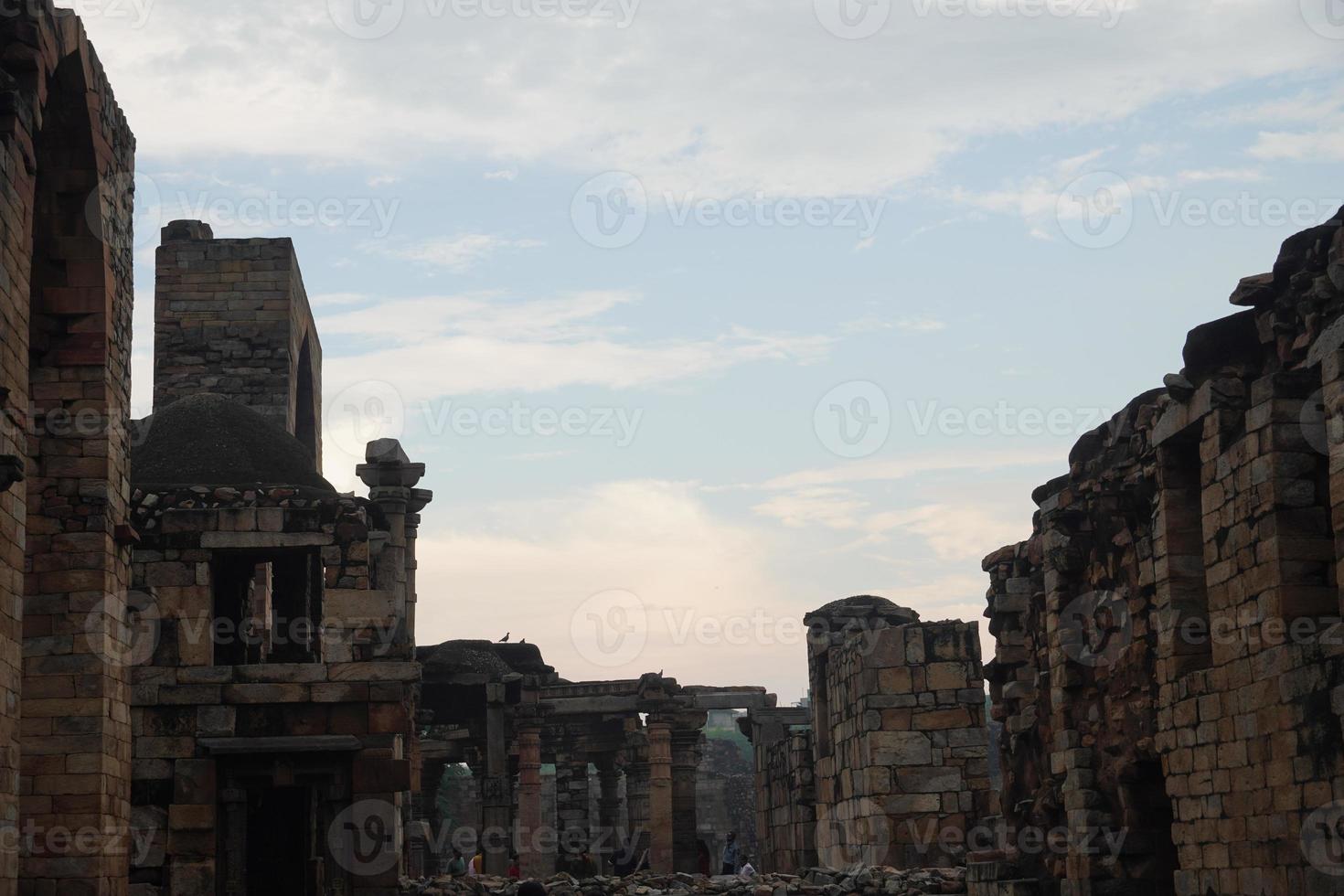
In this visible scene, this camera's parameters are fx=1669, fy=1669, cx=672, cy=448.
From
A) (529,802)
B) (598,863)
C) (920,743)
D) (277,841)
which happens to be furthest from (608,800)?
(920,743)

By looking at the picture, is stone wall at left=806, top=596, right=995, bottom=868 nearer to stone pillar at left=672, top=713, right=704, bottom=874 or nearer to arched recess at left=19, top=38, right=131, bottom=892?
arched recess at left=19, top=38, right=131, bottom=892

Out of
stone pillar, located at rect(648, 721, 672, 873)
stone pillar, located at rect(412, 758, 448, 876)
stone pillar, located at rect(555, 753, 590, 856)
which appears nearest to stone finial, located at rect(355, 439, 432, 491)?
stone pillar, located at rect(648, 721, 672, 873)

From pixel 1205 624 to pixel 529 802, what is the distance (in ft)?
72.4

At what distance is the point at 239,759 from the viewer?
1638 cm

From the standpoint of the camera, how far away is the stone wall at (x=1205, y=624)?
9.42 meters

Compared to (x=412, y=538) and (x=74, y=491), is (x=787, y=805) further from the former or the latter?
(x=74, y=491)

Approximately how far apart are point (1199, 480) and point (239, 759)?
31.9 ft

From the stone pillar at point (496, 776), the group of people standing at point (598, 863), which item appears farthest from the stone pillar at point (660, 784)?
the stone pillar at point (496, 776)

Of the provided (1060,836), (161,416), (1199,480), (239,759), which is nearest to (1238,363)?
(1199,480)

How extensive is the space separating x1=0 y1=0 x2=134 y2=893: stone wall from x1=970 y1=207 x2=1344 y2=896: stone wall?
765cm

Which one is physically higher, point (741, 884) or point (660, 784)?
point (660, 784)

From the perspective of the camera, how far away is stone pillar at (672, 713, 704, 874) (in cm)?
3112

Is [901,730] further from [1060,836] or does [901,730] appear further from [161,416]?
[161,416]

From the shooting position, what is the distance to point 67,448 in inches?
548
